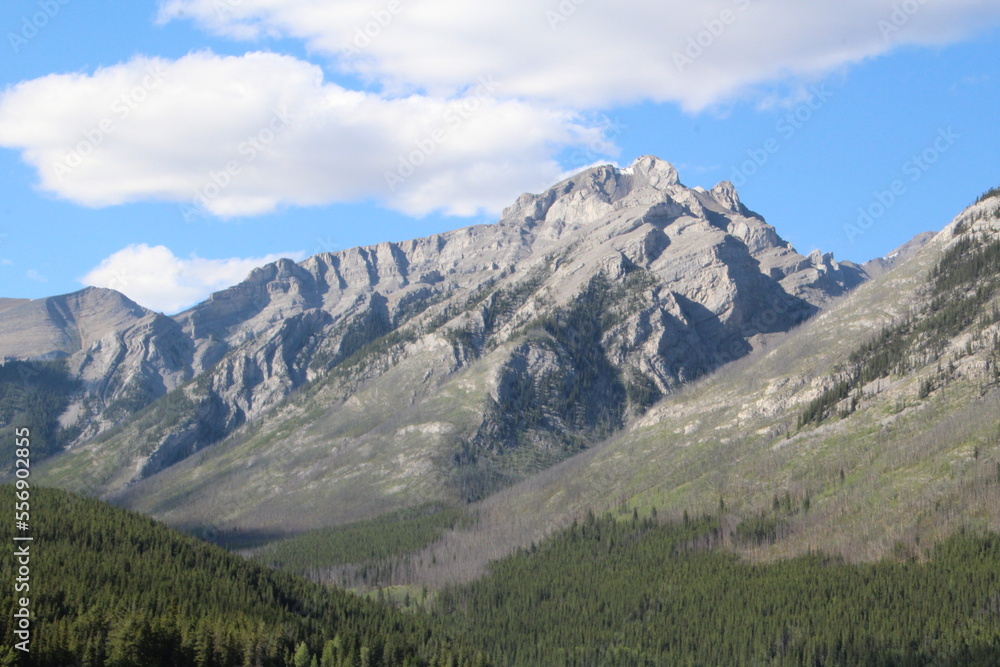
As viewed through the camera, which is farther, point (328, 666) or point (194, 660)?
point (328, 666)

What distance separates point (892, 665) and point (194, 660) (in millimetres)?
129623

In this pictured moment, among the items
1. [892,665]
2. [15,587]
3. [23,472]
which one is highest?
[23,472]

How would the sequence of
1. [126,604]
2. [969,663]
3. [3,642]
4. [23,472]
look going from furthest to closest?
[969,663]
[126,604]
[23,472]
[3,642]

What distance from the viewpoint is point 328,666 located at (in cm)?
18362

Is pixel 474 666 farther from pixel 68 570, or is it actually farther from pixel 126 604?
pixel 68 570

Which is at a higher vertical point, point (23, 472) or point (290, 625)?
point (23, 472)

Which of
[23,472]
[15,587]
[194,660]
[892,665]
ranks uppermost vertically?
[23,472]

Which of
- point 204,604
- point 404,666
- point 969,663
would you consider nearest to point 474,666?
point 404,666

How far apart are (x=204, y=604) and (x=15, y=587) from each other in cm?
3694

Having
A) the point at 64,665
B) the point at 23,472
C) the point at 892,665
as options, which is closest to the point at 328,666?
the point at 64,665

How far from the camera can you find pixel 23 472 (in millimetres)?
164625

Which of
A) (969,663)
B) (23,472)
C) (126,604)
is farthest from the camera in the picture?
(969,663)

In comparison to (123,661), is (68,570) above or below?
above

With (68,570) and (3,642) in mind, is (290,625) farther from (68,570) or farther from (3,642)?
(3,642)
